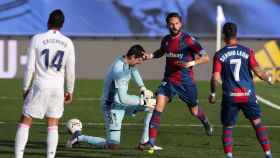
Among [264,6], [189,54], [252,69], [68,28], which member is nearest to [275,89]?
[264,6]

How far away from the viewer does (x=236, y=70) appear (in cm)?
1398

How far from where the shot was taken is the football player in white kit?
13.2 metres

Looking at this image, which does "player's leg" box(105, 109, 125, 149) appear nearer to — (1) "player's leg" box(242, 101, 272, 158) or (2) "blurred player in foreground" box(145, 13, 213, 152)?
(2) "blurred player in foreground" box(145, 13, 213, 152)

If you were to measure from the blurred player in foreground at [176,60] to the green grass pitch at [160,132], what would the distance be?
81 cm

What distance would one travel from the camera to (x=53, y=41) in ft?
43.3

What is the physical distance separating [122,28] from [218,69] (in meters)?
18.4

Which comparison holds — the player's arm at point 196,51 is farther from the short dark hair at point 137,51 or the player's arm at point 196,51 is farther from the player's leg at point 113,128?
the player's leg at point 113,128

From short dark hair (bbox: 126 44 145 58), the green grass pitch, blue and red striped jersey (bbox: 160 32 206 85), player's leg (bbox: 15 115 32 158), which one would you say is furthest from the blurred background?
player's leg (bbox: 15 115 32 158)

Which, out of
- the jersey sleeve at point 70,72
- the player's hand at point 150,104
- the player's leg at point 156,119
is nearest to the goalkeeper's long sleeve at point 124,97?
the player's hand at point 150,104

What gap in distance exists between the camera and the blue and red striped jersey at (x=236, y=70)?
13930 millimetres

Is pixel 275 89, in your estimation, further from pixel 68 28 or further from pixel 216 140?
pixel 216 140

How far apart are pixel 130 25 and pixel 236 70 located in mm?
18390

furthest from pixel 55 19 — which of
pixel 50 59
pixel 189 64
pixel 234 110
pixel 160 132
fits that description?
pixel 160 132

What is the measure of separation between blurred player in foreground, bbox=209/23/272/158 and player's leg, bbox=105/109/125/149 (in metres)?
2.38
